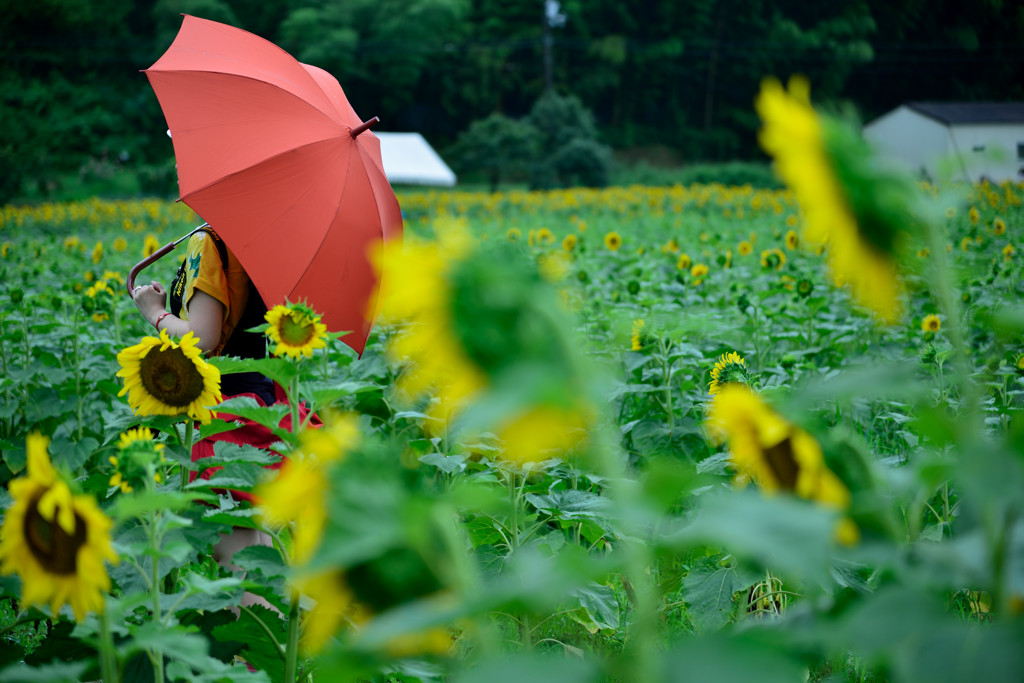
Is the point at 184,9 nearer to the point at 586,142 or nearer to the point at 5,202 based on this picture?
the point at 586,142

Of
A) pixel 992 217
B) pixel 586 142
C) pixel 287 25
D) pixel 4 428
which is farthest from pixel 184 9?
pixel 4 428

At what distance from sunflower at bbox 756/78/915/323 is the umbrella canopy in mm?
1405

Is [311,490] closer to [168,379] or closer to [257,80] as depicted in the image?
[168,379]

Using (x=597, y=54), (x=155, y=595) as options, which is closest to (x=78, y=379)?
(x=155, y=595)

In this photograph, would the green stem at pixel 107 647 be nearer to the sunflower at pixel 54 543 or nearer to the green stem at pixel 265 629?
the sunflower at pixel 54 543

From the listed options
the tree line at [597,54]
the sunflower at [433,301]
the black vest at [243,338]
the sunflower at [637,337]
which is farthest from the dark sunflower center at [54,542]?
the tree line at [597,54]

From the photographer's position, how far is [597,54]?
37.1 meters

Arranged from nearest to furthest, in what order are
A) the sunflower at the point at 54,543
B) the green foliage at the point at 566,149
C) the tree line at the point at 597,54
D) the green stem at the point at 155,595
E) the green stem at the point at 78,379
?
the sunflower at the point at 54,543 → the green stem at the point at 155,595 → the green stem at the point at 78,379 → the green foliage at the point at 566,149 → the tree line at the point at 597,54

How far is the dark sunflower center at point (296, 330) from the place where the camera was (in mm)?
1348

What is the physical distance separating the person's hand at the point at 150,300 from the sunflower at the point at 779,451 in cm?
174

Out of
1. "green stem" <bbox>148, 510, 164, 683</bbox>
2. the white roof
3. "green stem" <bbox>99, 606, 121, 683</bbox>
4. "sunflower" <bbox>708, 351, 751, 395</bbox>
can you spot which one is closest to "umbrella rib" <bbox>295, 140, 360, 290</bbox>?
"sunflower" <bbox>708, 351, 751, 395</bbox>

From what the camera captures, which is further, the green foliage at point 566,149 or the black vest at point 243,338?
the green foliage at point 566,149

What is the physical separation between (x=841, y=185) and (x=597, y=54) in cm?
3876

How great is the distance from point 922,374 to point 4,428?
10.6ft
